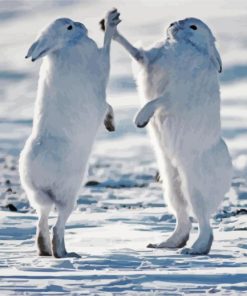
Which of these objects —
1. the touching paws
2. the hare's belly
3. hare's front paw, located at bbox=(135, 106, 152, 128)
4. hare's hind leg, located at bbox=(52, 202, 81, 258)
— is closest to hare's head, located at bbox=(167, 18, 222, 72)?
the touching paws

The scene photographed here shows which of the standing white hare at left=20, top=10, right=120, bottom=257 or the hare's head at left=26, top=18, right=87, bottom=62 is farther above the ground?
the hare's head at left=26, top=18, right=87, bottom=62

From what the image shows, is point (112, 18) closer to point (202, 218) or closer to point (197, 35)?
point (197, 35)

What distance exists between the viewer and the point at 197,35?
7.28 meters

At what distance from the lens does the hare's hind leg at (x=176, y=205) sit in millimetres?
7277

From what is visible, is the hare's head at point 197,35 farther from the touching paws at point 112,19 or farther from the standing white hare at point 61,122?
the standing white hare at point 61,122

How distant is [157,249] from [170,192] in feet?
1.60

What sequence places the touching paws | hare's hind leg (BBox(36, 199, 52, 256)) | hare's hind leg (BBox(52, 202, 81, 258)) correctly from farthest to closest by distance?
the touching paws
hare's hind leg (BBox(36, 199, 52, 256))
hare's hind leg (BBox(52, 202, 81, 258))

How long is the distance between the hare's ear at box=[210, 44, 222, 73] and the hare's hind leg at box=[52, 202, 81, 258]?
1.68 m

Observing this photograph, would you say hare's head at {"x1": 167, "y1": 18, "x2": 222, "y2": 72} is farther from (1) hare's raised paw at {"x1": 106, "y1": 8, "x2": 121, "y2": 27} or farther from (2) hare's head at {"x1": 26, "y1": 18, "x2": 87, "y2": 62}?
(2) hare's head at {"x1": 26, "y1": 18, "x2": 87, "y2": 62}

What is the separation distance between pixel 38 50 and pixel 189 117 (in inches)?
51.5

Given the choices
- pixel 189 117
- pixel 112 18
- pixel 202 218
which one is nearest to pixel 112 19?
pixel 112 18

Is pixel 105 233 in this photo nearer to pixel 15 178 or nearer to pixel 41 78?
pixel 41 78

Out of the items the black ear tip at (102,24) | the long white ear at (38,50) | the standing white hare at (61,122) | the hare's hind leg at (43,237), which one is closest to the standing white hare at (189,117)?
the black ear tip at (102,24)

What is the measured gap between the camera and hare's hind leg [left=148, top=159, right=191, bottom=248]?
23.9ft
